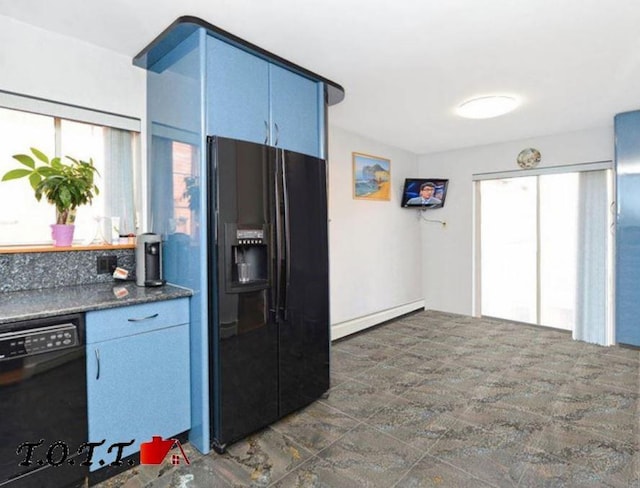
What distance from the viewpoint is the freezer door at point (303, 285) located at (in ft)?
7.26

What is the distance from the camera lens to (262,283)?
2.09 meters

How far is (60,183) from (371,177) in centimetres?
329

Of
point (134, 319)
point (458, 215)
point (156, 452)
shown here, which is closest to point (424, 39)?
point (134, 319)

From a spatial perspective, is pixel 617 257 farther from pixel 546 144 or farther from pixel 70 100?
pixel 70 100

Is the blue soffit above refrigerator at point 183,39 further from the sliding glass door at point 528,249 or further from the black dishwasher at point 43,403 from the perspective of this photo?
the sliding glass door at point 528,249

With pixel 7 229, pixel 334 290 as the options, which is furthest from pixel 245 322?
pixel 334 290

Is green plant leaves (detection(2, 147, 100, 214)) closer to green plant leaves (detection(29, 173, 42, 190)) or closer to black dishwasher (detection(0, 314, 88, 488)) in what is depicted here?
green plant leaves (detection(29, 173, 42, 190))

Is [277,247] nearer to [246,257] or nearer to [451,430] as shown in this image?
[246,257]

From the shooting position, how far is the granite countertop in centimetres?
151

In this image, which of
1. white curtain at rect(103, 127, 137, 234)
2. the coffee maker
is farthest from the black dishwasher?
white curtain at rect(103, 127, 137, 234)

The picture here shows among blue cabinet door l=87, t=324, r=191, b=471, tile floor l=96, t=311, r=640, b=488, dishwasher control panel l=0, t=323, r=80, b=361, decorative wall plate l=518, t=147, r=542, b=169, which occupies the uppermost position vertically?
decorative wall plate l=518, t=147, r=542, b=169

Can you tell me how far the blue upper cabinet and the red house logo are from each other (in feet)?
5.54

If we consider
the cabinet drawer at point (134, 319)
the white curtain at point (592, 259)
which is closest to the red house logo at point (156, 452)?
the cabinet drawer at point (134, 319)

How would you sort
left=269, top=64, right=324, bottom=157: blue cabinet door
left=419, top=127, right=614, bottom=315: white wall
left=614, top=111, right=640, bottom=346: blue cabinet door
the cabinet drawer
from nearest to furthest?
the cabinet drawer < left=269, top=64, right=324, bottom=157: blue cabinet door < left=614, top=111, right=640, bottom=346: blue cabinet door < left=419, top=127, right=614, bottom=315: white wall
